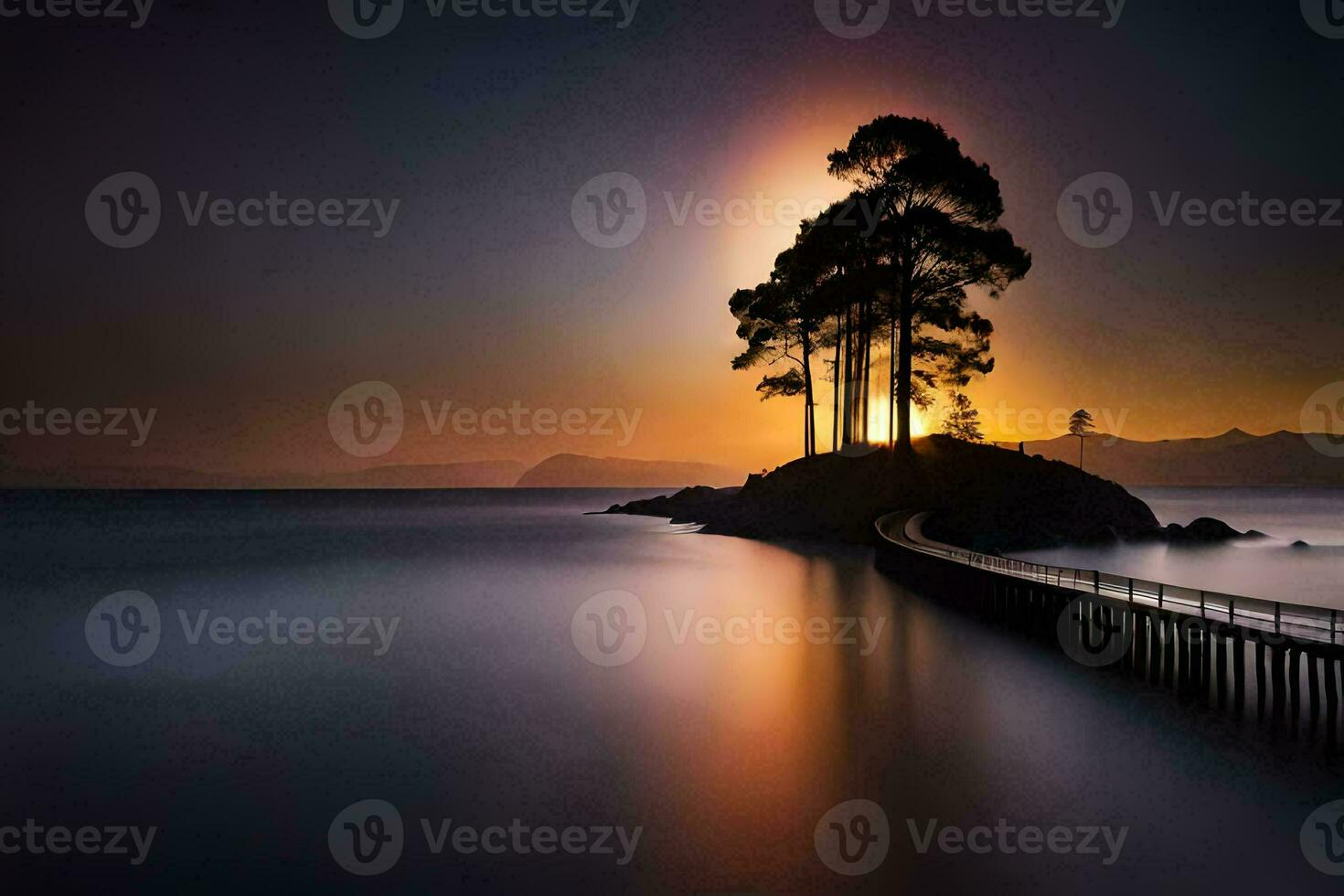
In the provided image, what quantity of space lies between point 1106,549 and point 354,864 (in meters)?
44.8

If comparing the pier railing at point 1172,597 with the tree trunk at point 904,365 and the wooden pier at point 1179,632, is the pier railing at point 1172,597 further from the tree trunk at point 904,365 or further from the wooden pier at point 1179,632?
the tree trunk at point 904,365

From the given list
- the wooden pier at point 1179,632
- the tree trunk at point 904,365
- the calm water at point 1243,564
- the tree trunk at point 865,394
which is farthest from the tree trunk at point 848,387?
the wooden pier at point 1179,632

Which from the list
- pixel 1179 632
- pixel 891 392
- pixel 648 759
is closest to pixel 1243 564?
pixel 891 392

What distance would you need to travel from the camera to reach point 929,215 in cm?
3994

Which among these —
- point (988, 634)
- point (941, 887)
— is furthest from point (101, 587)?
point (941, 887)

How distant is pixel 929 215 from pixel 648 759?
3242 centimetres

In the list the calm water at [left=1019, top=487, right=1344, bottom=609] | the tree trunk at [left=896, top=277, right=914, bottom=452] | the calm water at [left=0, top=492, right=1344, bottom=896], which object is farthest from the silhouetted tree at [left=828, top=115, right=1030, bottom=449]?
the calm water at [left=0, top=492, right=1344, bottom=896]

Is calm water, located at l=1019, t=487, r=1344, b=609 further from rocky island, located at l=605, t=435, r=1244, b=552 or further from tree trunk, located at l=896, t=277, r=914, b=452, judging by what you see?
tree trunk, located at l=896, t=277, r=914, b=452

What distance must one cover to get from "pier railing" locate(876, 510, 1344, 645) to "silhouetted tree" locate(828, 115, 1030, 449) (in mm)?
13377

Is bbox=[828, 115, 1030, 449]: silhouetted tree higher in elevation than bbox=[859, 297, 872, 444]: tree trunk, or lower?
higher

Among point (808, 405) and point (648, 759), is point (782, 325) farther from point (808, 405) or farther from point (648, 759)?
point (648, 759)

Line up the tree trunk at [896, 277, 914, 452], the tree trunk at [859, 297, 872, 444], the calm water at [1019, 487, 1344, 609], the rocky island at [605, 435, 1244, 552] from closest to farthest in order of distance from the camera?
the calm water at [1019, 487, 1344, 609], the tree trunk at [896, 277, 914, 452], the rocky island at [605, 435, 1244, 552], the tree trunk at [859, 297, 872, 444]

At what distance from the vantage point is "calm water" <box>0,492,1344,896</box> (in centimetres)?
1053

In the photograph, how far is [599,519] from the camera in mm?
95188
